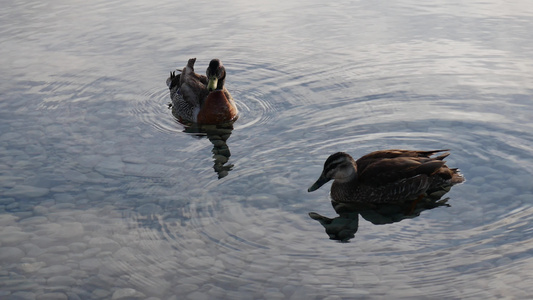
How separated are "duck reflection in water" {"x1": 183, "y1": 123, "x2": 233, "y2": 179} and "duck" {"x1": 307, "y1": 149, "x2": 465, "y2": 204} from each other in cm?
132

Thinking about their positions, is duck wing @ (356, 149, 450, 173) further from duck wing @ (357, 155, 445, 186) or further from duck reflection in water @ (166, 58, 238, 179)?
duck reflection in water @ (166, 58, 238, 179)

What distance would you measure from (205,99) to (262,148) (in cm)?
208

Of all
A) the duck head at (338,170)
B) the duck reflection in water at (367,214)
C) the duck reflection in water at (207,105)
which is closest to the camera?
the duck reflection in water at (367,214)

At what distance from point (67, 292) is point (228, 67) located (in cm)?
664

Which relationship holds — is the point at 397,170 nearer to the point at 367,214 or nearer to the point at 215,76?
the point at 367,214

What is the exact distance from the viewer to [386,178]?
7676mm

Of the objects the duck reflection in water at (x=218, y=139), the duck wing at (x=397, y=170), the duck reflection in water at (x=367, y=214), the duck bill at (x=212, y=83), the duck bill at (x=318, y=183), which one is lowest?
the duck reflection in water at (x=367, y=214)

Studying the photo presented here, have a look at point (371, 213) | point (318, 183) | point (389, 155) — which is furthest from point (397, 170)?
point (318, 183)

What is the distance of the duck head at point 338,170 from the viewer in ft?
25.0

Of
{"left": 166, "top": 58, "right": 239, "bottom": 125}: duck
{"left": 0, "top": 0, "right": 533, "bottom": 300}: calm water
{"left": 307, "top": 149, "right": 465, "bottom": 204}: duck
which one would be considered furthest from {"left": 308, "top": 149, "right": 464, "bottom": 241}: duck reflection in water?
{"left": 166, "top": 58, "right": 239, "bottom": 125}: duck

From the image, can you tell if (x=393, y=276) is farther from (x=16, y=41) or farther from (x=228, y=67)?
(x=16, y=41)

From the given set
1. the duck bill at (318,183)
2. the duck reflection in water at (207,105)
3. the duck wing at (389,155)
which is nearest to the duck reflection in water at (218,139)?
the duck reflection in water at (207,105)

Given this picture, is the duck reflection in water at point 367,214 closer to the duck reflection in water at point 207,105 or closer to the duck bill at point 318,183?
the duck bill at point 318,183

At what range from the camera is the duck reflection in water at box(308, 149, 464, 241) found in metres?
7.65
